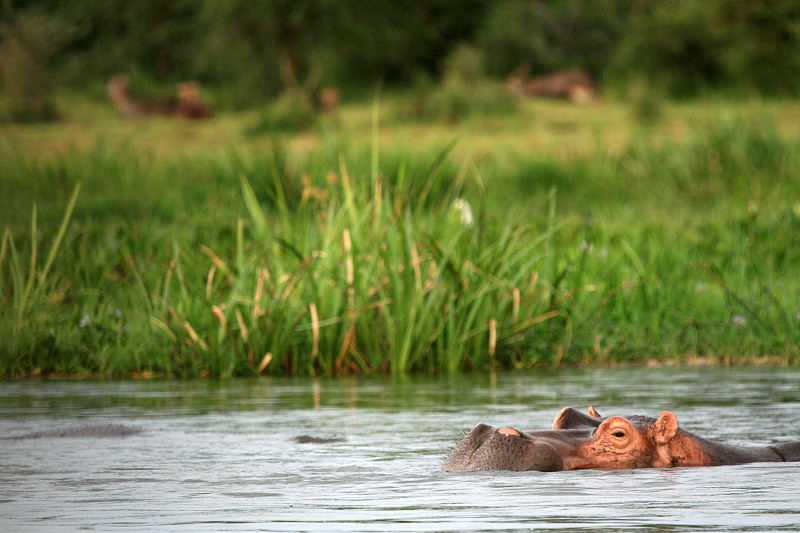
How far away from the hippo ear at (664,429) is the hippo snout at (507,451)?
338 millimetres

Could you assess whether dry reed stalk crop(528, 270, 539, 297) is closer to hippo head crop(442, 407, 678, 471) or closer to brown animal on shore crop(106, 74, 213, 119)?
hippo head crop(442, 407, 678, 471)

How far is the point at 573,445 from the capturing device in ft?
13.3

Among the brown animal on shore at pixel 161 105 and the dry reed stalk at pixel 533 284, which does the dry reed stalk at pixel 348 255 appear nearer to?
the dry reed stalk at pixel 533 284

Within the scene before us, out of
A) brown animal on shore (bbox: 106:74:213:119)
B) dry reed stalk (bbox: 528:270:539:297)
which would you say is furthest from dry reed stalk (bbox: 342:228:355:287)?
brown animal on shore (bbox: 106:74:213:119)

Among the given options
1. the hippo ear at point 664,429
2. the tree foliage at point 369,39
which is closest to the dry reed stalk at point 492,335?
the hippo ear at point 664,429

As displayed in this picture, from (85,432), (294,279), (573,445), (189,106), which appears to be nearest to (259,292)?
(294,279)

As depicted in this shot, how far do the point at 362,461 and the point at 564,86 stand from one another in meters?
26.9

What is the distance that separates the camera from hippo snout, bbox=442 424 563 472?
3906 mm

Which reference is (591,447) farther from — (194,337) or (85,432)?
(194,337)

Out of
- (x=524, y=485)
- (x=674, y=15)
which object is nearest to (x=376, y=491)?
(x=524, y=485)

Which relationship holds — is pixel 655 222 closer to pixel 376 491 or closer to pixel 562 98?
pixel 376 491

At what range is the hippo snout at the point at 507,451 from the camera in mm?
3906

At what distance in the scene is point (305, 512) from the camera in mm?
3492

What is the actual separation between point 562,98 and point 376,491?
27170 mm
